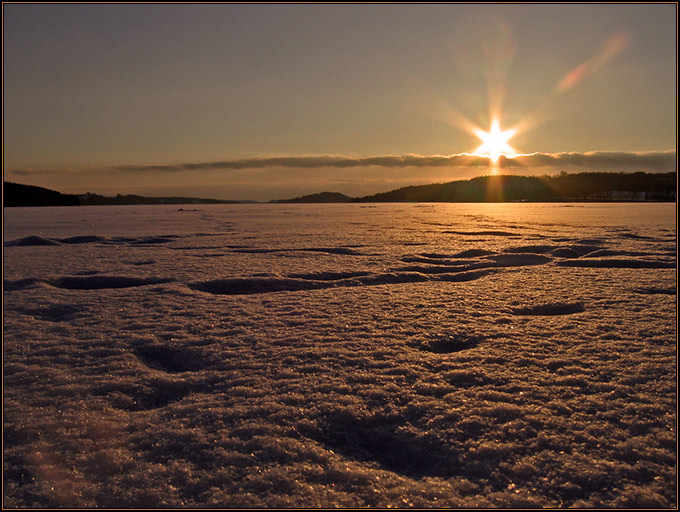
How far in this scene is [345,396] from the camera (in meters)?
1.17

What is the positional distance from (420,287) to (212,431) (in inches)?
70.2

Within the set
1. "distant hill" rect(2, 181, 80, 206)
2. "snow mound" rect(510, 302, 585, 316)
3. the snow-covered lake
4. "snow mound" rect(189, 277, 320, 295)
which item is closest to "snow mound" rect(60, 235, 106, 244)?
the snow-covered lake

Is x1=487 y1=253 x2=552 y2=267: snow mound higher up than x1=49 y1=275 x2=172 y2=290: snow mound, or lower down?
higher up

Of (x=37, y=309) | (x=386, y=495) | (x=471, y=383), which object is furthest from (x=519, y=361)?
(x=37, y=309)

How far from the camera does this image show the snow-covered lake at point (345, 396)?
2.68ft

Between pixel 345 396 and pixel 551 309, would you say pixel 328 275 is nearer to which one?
pixel 551 309

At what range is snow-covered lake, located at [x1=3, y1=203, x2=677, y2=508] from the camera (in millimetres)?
817

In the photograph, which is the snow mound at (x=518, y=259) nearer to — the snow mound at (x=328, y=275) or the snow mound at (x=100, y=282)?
the snow mound at (x=328, y=275)

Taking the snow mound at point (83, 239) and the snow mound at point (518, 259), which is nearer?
the snow mound at point (518, 259)

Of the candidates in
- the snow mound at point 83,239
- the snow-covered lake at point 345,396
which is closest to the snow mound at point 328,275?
the snow-covered lake at point 345,396

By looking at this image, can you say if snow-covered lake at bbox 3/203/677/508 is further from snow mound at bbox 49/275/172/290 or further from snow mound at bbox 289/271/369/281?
snow mound at bbox 289/271/369/281

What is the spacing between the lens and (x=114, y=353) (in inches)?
60.8

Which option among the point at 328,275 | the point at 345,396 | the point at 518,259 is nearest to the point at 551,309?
the point at 345,396

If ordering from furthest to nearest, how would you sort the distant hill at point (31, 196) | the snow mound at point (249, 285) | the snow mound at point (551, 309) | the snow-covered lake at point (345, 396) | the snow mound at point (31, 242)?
the distant hill at point (31, 196) < the snow mound at point (31, 242) < the snow mound at point (249, 285) < the snow mound at point (551, 309) < the snow-covered lake at point (345, 396)
